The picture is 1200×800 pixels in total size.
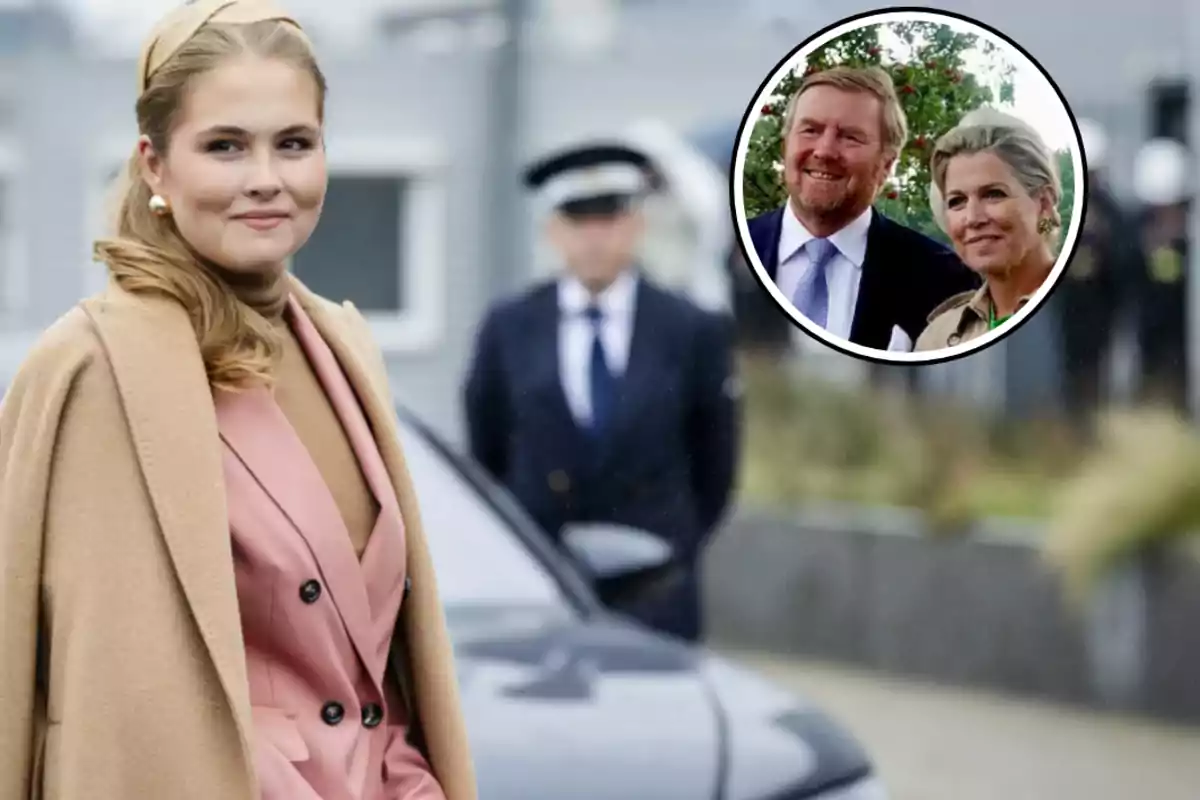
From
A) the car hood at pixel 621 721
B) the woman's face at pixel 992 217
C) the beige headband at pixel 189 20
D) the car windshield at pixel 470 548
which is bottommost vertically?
the car hood at pixel 621 721

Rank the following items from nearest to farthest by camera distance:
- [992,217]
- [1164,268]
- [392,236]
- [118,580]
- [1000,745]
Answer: [992,217], [118,580], [1000,745], [1164,268], [392,236]

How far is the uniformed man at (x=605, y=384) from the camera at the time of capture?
17.0 ft

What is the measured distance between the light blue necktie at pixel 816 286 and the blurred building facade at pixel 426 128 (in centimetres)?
760

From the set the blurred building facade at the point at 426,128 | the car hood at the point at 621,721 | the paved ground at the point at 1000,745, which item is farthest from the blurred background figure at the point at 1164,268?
the car hood at the point at 621,721

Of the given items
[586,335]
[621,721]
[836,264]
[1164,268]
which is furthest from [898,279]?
[1164,268]

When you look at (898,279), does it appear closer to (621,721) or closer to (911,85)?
(911,85)

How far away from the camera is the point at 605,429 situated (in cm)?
519

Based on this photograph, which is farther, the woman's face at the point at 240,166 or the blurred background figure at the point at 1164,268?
the blurred background figure at the point at 1164,268

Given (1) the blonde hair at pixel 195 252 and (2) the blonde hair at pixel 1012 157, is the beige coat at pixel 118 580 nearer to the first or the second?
(1) the blonde hair at pixel 195 252

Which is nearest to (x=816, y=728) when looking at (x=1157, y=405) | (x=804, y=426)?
(x=1157, y=405)

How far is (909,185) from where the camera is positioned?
1676 mm

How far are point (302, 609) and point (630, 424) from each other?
323 centimetres

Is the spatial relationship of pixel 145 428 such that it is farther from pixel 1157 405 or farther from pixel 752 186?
pixel 1157 405

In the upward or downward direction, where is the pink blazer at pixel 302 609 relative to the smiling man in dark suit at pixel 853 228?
downward
